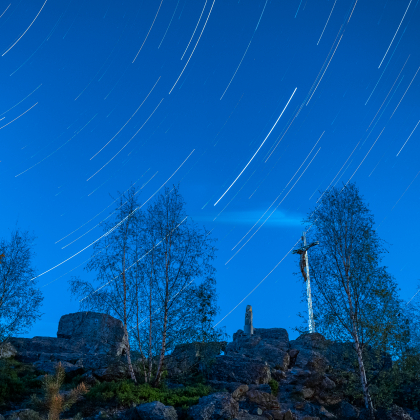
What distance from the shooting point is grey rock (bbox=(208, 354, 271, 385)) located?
26188 millimetres

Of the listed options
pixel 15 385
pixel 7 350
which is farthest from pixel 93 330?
pixel 15 385

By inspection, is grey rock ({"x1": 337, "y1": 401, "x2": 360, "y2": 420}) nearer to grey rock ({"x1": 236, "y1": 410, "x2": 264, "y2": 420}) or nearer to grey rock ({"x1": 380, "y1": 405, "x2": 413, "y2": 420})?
grey rock ({"x1": 380, "y1": 405, "x2": 413, "y2": 420})

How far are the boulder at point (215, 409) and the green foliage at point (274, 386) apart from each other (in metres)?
6.73

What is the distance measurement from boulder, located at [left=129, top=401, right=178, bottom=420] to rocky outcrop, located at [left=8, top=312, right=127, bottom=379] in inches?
559

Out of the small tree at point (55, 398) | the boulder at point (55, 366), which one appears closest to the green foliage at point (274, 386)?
the small tree at point (55, 398)

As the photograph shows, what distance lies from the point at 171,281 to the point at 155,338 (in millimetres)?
4084

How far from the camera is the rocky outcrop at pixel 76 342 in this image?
110ft

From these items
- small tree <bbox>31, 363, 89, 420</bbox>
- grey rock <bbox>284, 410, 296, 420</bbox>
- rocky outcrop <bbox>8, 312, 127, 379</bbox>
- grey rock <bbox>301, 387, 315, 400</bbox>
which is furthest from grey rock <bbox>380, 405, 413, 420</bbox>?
rocky outcrop <bbox>8, 312, 127, 379</bbox>

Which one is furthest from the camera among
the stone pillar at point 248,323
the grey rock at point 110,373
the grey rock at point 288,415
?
the stone pillar at point 248,323

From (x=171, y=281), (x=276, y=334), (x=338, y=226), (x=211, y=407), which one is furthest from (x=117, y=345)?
(x=338, y=226)

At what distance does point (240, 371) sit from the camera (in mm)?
26922

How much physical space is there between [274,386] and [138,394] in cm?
977

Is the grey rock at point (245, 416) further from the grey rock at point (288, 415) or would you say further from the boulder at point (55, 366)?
the boulder at point (55, 366)

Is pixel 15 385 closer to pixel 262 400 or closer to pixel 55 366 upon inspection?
pixel 55 366
